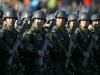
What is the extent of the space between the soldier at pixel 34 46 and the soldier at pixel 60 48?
53 cm

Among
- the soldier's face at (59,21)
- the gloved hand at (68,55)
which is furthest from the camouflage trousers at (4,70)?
the soldier's face at (59,21)

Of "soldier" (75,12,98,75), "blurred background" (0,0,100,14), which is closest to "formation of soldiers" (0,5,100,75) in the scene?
"soldier" (75,12,98,75)

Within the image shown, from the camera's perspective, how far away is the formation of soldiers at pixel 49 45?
9328 mm

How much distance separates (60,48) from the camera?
33.6ft

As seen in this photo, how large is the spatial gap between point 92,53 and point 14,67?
2.57 m

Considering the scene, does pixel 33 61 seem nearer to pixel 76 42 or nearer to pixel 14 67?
pixel 14 67

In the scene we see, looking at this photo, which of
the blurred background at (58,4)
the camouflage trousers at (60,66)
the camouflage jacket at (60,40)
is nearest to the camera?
the camouflage jacket at (60,40)

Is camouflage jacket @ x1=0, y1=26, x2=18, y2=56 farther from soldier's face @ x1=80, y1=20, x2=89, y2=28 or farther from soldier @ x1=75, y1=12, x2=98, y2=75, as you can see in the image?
soldier's face @ x1=80, y1=20, x2=89, y2=28

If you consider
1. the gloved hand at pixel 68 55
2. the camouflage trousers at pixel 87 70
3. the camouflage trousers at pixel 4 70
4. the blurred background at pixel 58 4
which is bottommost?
the camouflage trousers at pixel 87 70

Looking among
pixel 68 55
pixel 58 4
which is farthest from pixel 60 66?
pixel 58 4

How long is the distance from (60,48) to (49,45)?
1.35 ft

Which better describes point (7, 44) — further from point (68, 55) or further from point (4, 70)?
point (68, 55)

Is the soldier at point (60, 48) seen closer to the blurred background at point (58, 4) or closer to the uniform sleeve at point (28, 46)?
the uniform sleeve at point (28, 46)

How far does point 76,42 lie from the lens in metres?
10.7
